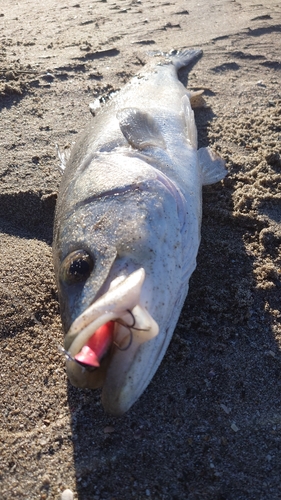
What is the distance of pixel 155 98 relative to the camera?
4.22m

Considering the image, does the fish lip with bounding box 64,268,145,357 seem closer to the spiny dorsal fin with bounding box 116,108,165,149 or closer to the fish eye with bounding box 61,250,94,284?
the fish eye with bounding box 61,250,94,284

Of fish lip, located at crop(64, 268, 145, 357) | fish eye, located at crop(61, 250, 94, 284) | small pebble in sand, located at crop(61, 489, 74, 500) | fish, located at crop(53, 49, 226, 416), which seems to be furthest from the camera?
fish eye, located at crop(61, 250, 94, 284)

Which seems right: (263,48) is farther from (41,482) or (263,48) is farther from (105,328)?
(41,482)

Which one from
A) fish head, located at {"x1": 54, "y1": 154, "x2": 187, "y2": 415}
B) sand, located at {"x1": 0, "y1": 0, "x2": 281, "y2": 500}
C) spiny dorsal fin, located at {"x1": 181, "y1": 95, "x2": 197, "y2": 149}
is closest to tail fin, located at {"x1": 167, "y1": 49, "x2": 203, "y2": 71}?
sand, located at {"x1": 0, "y1": 0, "x2": 281, "y2": 500}

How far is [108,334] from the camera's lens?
6.54ft

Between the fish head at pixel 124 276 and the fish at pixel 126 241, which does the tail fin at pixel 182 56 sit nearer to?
the fish at pixel 126 241

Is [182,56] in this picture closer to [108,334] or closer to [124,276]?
[124,276]

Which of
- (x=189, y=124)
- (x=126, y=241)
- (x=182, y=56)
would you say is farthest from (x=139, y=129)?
(x=182, y=56)

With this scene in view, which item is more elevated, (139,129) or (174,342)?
(139,129)

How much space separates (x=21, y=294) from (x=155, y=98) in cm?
232

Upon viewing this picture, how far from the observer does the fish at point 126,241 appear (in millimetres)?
1975

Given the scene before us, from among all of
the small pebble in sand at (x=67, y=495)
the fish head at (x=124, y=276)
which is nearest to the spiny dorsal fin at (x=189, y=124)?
the fish head at (x=124, y=276)

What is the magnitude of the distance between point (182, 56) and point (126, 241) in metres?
4.28

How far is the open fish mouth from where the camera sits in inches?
74.5
